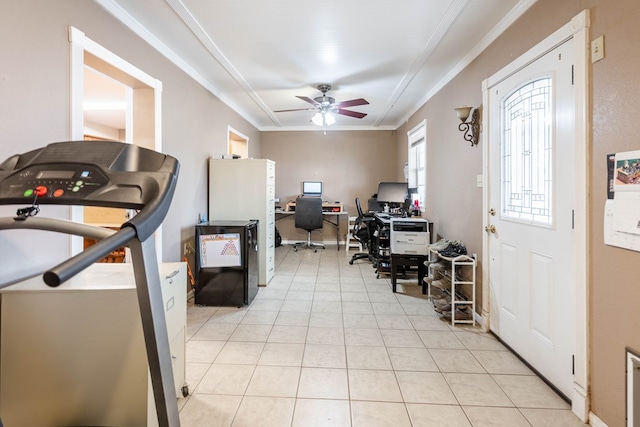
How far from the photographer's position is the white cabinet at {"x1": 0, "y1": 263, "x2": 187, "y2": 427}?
4.17 ft

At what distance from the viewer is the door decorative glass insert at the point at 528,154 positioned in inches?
75.7

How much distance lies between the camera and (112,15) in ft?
7.10

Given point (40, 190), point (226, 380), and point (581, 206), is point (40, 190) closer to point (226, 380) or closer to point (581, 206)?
point (226, 380)

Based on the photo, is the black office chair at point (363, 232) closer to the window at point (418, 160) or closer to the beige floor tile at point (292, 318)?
the window at point (418, 160)

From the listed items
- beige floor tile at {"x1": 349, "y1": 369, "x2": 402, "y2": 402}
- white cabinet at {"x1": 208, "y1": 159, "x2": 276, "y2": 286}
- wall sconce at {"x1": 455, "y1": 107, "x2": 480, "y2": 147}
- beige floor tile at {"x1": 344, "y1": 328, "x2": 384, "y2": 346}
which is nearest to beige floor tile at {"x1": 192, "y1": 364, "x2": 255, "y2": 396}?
beige floor tile at {"x1": 349, "y1": 369, "x2": 402, "y2": 402}

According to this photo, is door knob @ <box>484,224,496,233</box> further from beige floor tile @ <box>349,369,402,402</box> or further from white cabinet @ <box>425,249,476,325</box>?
beige floor tile @ <box>349,369,402,402</box>

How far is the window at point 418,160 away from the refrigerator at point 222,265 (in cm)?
283

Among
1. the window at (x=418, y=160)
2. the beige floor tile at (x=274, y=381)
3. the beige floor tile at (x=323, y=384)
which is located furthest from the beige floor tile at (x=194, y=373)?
the window at (x=418, y=160)

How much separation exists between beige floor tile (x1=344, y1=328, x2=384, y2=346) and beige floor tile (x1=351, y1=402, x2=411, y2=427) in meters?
0.70

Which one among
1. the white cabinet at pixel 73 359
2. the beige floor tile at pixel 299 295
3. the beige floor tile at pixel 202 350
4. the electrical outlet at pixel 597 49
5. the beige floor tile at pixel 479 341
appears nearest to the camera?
the white cabinet at pixel 73 359

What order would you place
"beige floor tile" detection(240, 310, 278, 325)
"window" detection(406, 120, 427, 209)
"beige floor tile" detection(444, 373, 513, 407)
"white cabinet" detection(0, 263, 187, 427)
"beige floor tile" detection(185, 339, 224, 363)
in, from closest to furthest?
"white cabinet" detection(0, 263, 187, 427) → "beige floor tile" detection(444, 373, 513, 407) → "beige floor tile" detection(185, 339, 224, 363) → "beige floor tile" detection(240, 310, 278, 325) → "window" detection(406, 120, 427, 209)

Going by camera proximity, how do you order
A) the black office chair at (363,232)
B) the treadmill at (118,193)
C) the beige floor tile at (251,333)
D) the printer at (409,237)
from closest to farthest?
the treadmill at (118,193)
the beige floor tile at (251,333)
the printer at (409,237)
the black office chair at (363,232)

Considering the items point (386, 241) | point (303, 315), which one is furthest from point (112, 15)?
point (386, 241)

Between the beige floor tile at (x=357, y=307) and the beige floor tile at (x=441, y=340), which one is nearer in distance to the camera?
the beige floor tile at (x=441, y=340)
